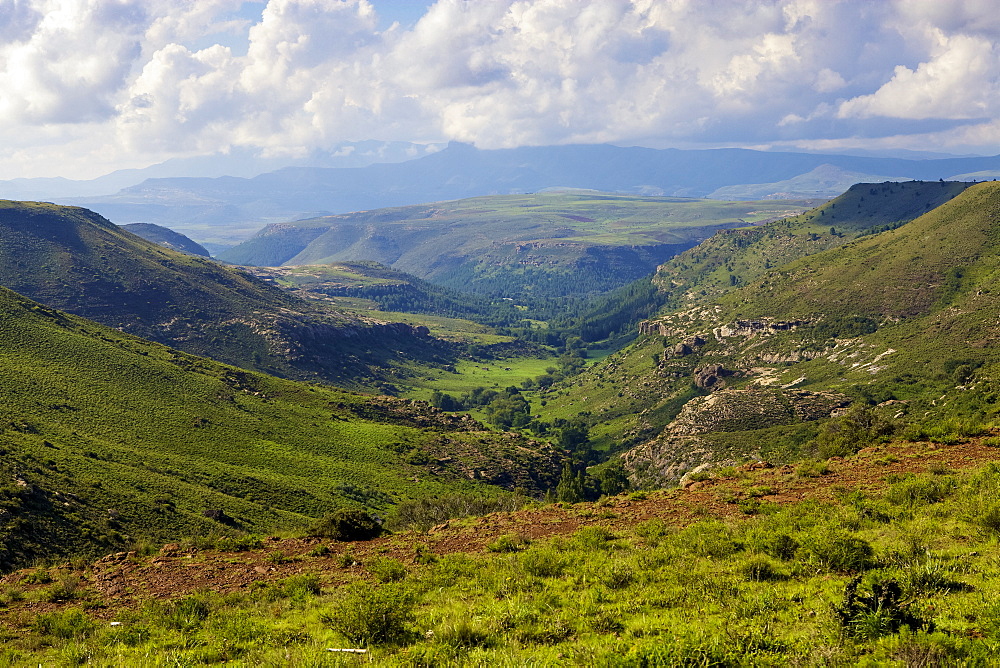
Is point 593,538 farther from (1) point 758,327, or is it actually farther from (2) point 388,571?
(1) point 758,327

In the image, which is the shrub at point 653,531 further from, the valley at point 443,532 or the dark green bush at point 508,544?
the dark green bush at point 508,544

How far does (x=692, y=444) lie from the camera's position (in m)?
124

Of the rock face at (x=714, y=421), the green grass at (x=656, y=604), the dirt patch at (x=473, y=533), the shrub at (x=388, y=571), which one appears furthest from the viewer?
the rock face at (x=714, y=421)

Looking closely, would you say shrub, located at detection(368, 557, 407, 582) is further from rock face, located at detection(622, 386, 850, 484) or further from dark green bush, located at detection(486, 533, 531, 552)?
rock face, located at detection(622, 386, 850, 484)

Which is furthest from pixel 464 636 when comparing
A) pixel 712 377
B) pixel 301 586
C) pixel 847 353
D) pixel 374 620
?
pixel 712 377

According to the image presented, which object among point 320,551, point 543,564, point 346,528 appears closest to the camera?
point 543,564

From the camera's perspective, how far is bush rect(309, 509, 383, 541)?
1121 inches

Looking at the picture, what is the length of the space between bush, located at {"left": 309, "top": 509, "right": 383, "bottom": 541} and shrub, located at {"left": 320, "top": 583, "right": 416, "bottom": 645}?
12.4 metres

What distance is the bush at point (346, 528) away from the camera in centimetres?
2848

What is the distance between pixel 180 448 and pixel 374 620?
80355mm

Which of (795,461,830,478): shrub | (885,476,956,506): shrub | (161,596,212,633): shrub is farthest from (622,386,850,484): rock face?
(161,596,212,633): shrub

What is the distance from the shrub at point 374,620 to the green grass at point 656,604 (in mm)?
48

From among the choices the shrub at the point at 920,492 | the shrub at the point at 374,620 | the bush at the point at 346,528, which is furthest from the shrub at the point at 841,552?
the bush at the point at 346,528

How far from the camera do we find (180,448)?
266ft
